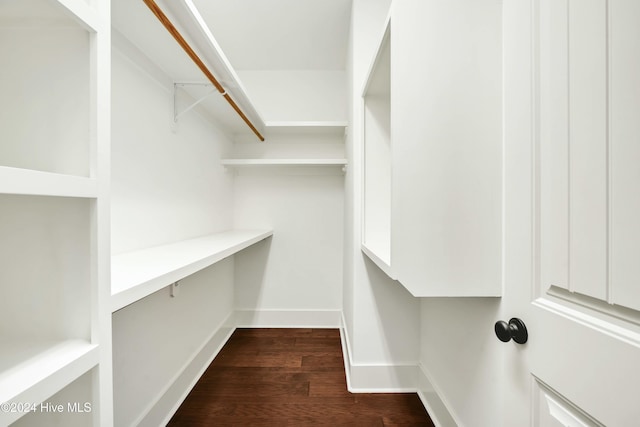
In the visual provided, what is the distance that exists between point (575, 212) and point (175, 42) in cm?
132

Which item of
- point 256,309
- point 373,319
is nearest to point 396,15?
point 373,319

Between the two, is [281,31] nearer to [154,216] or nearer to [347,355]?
[154,216]

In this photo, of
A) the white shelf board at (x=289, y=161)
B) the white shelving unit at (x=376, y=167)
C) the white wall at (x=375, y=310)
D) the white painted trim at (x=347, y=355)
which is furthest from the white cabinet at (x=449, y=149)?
the white shelf board at (x=289, y=161)

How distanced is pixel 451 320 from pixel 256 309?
1708mm

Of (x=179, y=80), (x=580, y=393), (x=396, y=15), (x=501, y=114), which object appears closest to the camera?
(x=580, y=393)

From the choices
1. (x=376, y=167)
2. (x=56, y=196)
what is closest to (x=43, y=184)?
(x=56, y=196)

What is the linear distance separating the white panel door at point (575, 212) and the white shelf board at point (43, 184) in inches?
32.9

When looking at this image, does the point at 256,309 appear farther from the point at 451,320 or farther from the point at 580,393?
the point at 580,393

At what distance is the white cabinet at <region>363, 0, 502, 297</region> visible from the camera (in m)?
0.73

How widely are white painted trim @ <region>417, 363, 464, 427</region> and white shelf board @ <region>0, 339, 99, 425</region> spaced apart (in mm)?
1288

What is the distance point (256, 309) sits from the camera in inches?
95.0

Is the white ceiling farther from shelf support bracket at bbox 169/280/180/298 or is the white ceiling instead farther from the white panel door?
shelf support bracket at bbox 169/280/180/298

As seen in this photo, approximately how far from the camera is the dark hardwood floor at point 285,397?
51.8 inches

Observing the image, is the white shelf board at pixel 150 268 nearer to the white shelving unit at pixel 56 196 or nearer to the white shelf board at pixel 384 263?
the white shelving unit at pixel 56 196
